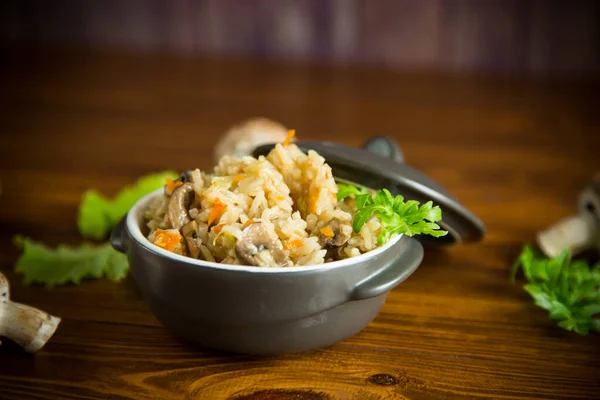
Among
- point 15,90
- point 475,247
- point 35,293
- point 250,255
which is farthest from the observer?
point 15,90

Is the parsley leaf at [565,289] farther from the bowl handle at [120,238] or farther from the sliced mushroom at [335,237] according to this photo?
the bowl handle at [120,238]

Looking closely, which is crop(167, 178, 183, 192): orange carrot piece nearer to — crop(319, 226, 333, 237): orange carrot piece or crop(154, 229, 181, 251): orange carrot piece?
crop(154, 229, 181, 251): orange carrot piece

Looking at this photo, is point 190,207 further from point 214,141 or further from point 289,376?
point 214,141

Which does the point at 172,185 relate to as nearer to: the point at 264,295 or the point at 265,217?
the point at 265,217

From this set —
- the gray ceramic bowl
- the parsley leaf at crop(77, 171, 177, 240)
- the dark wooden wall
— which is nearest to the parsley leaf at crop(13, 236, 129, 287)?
the parsley leaf at crop(77, 171, 177, 240)

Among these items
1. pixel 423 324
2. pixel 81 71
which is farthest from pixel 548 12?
pixel 423 324

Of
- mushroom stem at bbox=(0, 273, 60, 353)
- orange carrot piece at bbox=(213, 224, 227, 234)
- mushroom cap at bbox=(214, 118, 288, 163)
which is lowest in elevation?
mushroom stem at bbox=(0, 273, 60, 353)

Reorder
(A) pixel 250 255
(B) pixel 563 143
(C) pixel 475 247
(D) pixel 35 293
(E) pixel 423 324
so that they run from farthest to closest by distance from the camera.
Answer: (B) pixel 563 143 < (C) pixel 475 247 < (D) pixel 35 293 < (E) pixel 423 324 < (A) pixel 250 255
